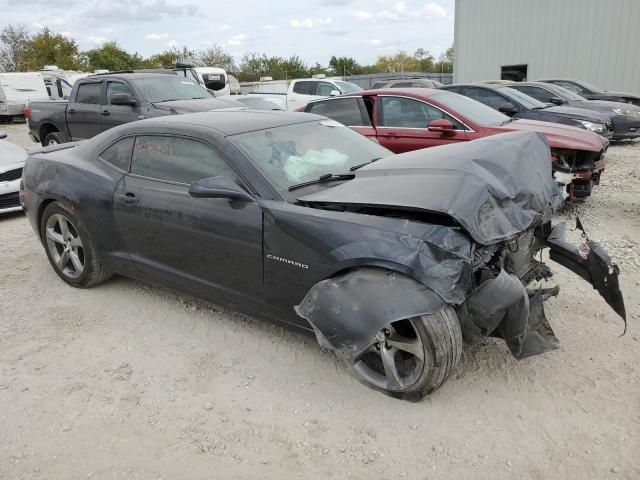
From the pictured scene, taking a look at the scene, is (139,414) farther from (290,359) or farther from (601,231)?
(601,231)

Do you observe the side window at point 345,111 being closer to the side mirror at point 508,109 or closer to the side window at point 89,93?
the side mirror at point 508,109

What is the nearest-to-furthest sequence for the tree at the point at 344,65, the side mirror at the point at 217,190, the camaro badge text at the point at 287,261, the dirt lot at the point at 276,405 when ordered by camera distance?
Answer: the dirt lot at the point at 276,405, the camaro badge text at the point at 287,261, the side mirror at the point at 217,190, the tree at the point at 344,65

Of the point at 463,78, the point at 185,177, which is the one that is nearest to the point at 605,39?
the point at 463,78

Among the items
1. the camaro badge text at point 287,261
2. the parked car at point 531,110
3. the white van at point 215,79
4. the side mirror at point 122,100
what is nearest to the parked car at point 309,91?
the white van at point 215,79

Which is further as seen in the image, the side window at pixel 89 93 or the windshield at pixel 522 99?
the side window at pixel 89 93

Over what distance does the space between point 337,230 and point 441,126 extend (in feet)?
13.0

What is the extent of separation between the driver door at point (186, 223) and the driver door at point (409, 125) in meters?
A: 3.75

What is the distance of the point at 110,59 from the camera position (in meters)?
A: 43.3

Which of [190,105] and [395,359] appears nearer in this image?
[395,359]

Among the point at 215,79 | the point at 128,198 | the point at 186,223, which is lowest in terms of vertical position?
the point at 186,223

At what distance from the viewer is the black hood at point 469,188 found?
2.83 meters

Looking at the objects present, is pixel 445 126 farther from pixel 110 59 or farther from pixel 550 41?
pixel 110 59

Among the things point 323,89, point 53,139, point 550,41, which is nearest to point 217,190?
point 53,139

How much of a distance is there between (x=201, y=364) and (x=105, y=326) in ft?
3.31
